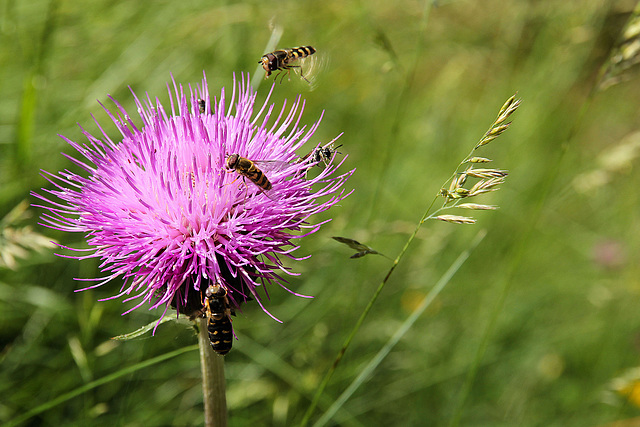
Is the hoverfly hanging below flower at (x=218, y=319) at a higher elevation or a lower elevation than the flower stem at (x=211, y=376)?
higher

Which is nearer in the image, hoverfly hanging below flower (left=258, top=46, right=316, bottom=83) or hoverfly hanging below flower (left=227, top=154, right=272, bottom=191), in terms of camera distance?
hoverfly hanging below flower (left=227, top=154, right=272, bottom=191)

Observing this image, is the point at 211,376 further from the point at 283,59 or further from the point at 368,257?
the point at 368,257

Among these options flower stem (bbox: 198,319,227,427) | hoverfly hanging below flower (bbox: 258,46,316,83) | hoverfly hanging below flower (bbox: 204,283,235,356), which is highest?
hoverfly hanging below flower (bbox: 258,46,316,83)

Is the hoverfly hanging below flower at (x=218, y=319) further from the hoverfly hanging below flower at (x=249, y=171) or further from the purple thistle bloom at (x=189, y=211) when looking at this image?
the hoverfly hanging below flower at (x=249, y=171)

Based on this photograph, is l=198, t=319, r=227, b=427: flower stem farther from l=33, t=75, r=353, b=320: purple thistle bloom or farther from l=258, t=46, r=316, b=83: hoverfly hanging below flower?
l=258, t=46, r=316, b=83: hoverfly hanging below flower

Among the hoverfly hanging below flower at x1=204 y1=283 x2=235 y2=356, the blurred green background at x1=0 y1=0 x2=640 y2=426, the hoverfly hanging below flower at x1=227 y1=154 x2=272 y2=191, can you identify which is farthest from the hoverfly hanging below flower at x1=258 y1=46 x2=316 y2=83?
the hoverfly hanging below flower at x1=204 y1=283 x2=235 y2=356

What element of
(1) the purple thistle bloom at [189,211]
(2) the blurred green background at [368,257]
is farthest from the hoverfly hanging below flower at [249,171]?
(2) the blurred green background at [368,257]

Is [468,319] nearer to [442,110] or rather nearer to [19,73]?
[442,110]
